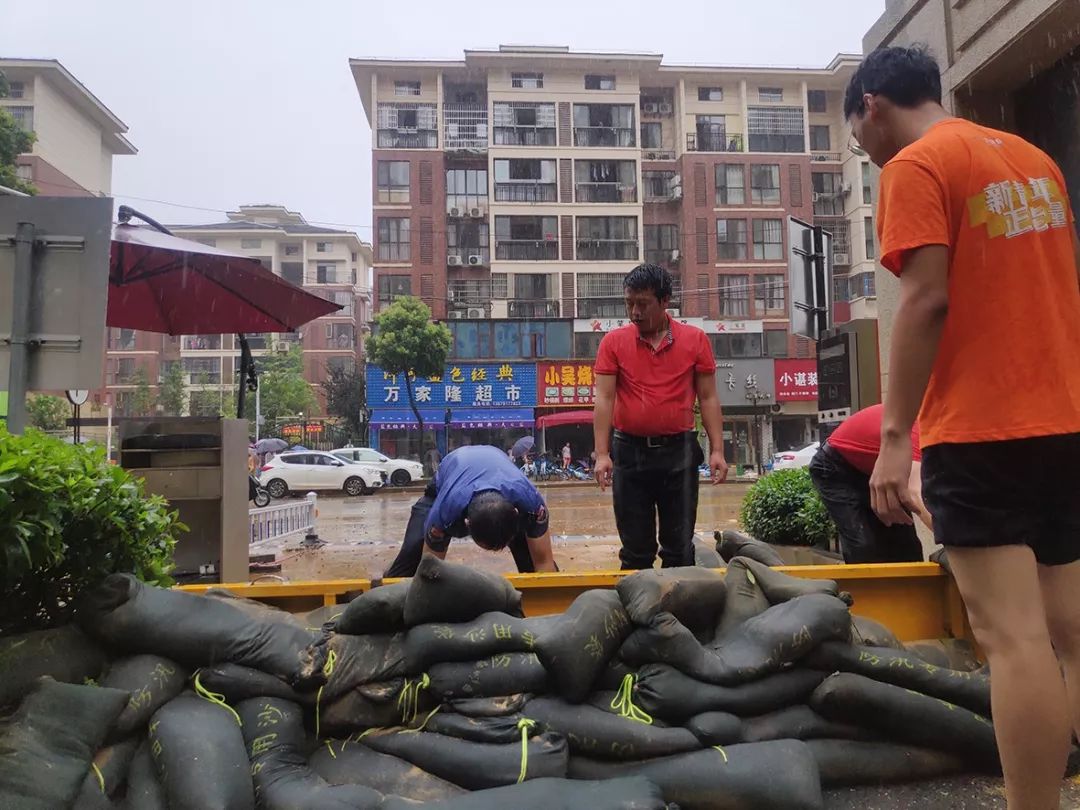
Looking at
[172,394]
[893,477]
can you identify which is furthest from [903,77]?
[172,394]

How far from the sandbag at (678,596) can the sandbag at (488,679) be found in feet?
0.91

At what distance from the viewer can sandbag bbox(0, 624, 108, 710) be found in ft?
5.07

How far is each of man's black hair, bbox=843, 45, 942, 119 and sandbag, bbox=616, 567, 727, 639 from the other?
122 cm

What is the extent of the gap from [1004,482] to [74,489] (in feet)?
6.65

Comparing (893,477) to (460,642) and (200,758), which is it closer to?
(460,642)

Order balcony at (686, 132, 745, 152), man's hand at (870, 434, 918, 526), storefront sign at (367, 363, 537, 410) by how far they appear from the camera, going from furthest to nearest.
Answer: balcony at (686, 132, 745, 152), storefront sign at (367, 363, 537, 410), man's hand at (870, 434, 918, 526)

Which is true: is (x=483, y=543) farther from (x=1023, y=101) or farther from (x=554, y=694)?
(x=1023, y=101)

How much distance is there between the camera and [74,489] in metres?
1.76

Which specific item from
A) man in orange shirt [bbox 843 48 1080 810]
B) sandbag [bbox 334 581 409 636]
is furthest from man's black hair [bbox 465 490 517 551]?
man in orange shirt [bbox 843 48 1080 810]

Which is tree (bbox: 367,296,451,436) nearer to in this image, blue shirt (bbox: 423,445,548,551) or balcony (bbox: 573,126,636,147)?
balcony (bbox: 573,126,636,147)

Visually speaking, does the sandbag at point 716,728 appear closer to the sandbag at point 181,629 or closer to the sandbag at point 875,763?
the sandbag at point 875,763

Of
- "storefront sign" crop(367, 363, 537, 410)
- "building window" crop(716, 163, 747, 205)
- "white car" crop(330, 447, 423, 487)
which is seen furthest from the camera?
"building window" crop(716, 163, 747, 205)

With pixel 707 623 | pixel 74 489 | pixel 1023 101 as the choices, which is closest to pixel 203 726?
pixel 74 489

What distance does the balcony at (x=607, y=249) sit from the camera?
101ft
